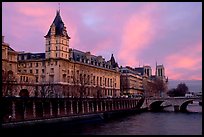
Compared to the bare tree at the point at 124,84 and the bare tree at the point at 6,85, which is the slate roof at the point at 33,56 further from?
the bare tree at the point at 124,84

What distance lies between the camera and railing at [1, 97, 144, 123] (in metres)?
30.5

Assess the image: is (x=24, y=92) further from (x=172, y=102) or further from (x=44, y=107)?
(x=172, y=102)

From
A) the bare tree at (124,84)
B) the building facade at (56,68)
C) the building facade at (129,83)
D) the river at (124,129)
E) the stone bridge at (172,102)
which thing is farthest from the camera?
the building facade at (129,83)

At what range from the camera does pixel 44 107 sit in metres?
36.3

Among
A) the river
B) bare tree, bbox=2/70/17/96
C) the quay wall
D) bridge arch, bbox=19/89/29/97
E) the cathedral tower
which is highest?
the cathedral tower

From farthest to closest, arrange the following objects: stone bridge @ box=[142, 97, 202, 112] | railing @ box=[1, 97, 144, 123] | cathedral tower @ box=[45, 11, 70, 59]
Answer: stone bridge @ box=[142, 97, 202, 112], cathedral tower @ box=[45, 11, 70, 59], railing @ box=[1, 97, 144, 123]

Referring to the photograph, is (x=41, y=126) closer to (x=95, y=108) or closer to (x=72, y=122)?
(x=72, y=122)

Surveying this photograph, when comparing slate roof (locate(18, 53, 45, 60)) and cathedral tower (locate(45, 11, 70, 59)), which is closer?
cathedral tower (locate(45, 11, 70, 59))

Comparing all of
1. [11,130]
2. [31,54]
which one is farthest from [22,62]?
[11,130]

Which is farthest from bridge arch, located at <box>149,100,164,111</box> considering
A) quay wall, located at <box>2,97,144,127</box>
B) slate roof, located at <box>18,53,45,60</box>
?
slate roof, located at <box>18,53,45,60</box>

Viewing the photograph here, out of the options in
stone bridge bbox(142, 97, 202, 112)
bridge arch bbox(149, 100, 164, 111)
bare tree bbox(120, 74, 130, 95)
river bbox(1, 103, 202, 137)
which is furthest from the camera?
bare tree bbox(120, 74, 130, 95)

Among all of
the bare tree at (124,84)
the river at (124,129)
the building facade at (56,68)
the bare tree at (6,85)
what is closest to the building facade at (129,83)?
the bare tree at (124,84)

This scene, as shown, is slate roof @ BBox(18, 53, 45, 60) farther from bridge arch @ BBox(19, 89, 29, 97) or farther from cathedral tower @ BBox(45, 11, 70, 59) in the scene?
bridge arch @ BBox(19, 89, 29, 97)

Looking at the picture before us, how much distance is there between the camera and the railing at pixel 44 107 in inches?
1201
